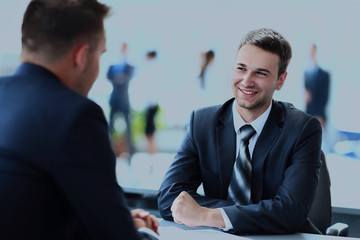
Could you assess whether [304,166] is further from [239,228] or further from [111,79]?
[111,79]

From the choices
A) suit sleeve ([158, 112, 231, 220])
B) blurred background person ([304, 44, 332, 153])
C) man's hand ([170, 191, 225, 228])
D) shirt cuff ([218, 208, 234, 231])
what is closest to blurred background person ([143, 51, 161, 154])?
blurred background person ([304, 44, 332, 153])

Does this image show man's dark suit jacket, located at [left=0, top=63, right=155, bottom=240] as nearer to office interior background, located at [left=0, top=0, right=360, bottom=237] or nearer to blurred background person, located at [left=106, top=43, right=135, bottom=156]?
office interior background, located at [left=0, top=0, right=360, bottom=237]

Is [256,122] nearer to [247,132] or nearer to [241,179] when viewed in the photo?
[247,132]

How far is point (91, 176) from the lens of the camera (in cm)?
111

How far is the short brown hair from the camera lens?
2.26 meters

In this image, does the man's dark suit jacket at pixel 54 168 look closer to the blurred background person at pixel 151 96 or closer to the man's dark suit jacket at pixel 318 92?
the man's dark suit jacket at pixel 318 92

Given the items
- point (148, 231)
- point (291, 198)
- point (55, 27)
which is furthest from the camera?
point (291, 198)

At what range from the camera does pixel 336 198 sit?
15.9 ft

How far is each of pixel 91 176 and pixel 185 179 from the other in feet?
3.85

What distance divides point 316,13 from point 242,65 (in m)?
3.70

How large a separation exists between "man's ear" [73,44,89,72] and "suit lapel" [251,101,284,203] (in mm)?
1154

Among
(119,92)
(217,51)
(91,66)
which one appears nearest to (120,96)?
(119,92)

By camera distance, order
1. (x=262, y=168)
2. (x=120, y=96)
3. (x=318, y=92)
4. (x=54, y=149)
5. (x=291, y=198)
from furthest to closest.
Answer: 1. (x=120, y=96)
2. (x=318, y=92)
3. (x=262, y=168)
4. (x=291, y=198)
5. (x=54, y=149)

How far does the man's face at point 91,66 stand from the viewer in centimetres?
128
